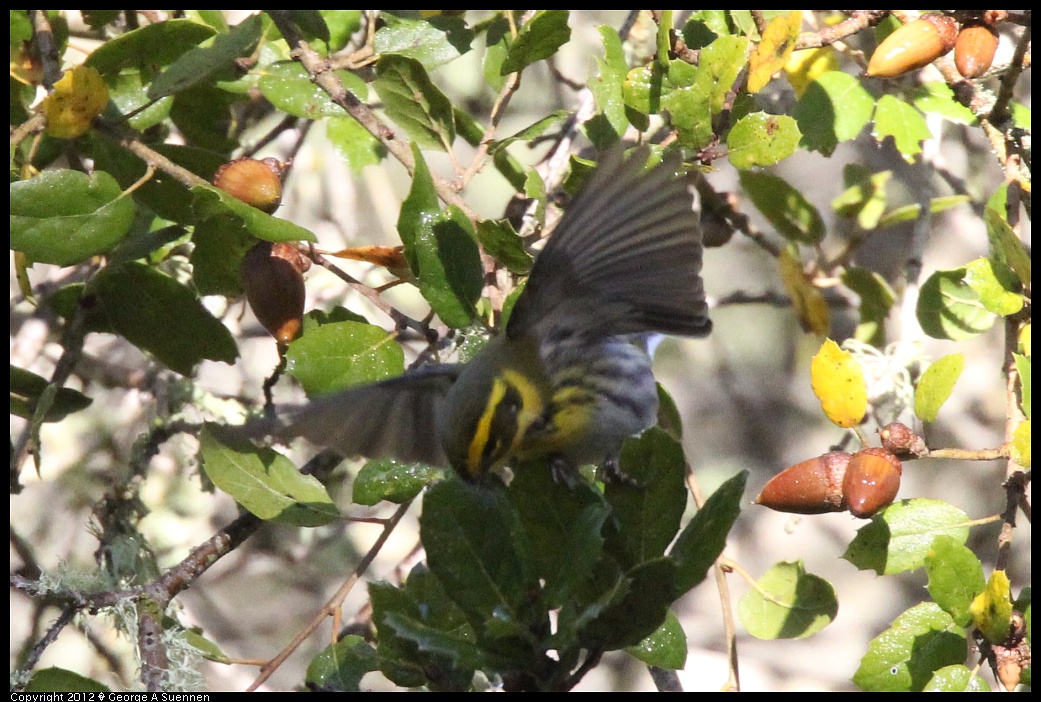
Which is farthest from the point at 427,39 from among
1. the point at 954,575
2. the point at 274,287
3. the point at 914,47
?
the point at 954,575

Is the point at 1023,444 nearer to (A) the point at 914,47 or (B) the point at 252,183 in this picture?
(A) the point at 914,47

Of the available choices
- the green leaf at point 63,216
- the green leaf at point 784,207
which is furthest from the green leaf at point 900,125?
the green leaf at point 63,216

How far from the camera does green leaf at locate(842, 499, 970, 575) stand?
1.18 metres

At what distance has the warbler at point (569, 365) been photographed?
114 cm

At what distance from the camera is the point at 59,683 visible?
1.12 m

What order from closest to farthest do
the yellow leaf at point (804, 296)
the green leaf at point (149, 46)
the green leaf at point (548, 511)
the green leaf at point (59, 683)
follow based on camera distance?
the green leaf at point (548, 511), the green leaf at point (59, 683), the green leaf at point (149, 46), the yellow leaf at point (804, 296)

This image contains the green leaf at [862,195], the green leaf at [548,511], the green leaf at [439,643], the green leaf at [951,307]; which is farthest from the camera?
the green leaf at [862,195]

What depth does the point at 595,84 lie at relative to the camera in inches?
53.1

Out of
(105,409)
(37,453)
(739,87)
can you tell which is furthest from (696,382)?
(37,453)

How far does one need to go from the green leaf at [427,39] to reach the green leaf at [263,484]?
1.99 ft

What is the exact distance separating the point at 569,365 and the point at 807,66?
0.70 m

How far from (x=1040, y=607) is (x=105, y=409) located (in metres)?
1.65

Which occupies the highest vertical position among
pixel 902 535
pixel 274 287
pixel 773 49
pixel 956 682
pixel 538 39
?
pixel 538 39

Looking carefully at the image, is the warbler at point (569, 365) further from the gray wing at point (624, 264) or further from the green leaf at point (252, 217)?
the green leaf at point (252, 217)
